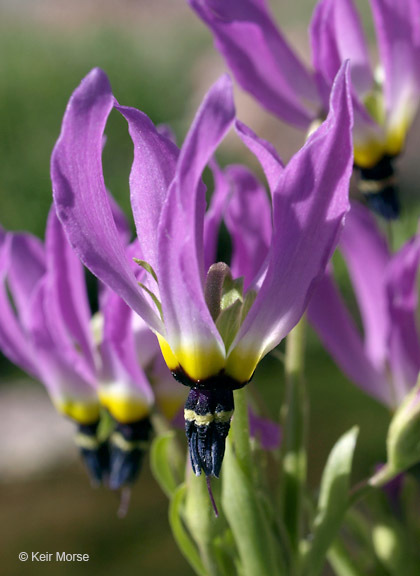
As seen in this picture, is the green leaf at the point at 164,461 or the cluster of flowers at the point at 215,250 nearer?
the cluster of flowers at the point at 215,250

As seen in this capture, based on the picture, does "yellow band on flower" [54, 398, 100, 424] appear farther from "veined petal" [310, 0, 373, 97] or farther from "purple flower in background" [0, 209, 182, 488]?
"veined petal" [310, 0, 373, 97]

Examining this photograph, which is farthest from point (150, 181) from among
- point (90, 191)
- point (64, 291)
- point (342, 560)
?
point (342, 560)

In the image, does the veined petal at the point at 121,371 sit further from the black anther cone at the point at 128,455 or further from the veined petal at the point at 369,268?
the veined petal at the point at 369,268

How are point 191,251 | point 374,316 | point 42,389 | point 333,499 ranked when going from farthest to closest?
point 42,389 → point 374,316 → point 333,499 → point 191,251

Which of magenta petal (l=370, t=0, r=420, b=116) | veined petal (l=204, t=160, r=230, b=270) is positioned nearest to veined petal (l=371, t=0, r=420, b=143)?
magenta petal (l=370, t=0, r=420, b=116)

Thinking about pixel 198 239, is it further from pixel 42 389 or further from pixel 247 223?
pixel 42 389

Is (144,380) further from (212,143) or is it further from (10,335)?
(212,143)

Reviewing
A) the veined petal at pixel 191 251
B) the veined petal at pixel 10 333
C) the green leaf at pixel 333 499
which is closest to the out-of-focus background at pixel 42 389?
the veined petal at pixel 10 333
